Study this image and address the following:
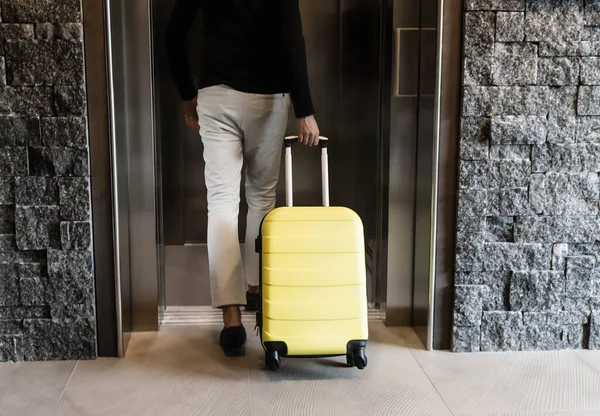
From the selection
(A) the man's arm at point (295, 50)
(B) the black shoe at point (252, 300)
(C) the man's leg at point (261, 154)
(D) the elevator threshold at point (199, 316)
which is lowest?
(D) the elevator threshold at point (199, 316)

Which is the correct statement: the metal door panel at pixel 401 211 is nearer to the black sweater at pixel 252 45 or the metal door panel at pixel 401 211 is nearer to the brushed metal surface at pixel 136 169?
the black sweater at pixel 252 45

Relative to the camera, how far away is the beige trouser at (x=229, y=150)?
239 cm

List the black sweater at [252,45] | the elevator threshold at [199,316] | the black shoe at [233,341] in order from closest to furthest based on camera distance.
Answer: the black sweater at [252,45] < the black shoe at [233,341] < the elevator threshold at [199,316]

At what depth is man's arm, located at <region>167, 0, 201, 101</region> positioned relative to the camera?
8.00 ft

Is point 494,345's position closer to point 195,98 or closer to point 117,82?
point 195,98

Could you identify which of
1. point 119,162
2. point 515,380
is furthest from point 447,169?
point 119,162

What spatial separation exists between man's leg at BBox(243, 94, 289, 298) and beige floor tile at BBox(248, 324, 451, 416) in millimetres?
443

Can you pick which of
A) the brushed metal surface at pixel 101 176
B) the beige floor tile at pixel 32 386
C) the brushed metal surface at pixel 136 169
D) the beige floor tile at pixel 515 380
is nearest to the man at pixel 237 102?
the brushed metal surface at pixel 136 169

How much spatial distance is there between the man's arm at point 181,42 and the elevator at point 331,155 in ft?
0.26

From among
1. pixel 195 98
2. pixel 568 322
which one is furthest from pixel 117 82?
pixel 568 322

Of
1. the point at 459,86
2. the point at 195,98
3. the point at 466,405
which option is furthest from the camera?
the point at 195,98

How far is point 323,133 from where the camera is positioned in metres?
2.83

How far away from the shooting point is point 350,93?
2.80m

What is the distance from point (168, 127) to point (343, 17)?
81cm
